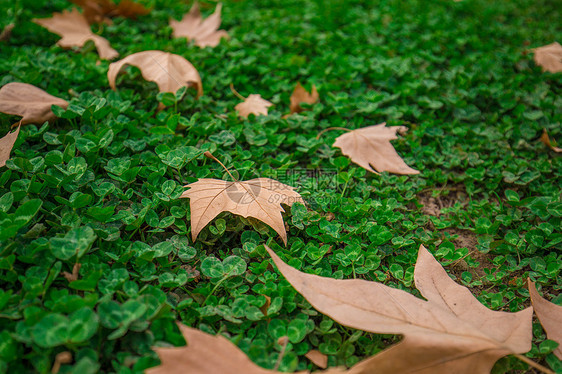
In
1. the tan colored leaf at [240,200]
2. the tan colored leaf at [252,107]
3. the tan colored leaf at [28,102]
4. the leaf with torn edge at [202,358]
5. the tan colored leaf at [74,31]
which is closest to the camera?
the leaf with torn edge at [202,358]

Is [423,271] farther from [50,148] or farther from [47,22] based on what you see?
[47,22]

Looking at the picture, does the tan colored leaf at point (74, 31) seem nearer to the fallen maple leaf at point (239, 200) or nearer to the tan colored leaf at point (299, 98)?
the tan colored leaf at point (299, 98)

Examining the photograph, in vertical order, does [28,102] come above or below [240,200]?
above

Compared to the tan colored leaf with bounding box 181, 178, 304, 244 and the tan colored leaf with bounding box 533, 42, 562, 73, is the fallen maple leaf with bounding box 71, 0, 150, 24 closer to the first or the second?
the tan colored leaf with bounding box 181, 178, 304, 244

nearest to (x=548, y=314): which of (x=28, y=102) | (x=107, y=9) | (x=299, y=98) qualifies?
(x=299, y=98)

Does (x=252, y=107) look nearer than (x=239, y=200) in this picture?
No

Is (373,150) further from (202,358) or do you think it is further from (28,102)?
(28,102)

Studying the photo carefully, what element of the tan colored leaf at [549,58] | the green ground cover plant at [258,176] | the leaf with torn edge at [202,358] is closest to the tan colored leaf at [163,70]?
the green ground cover plant at [258,176]
